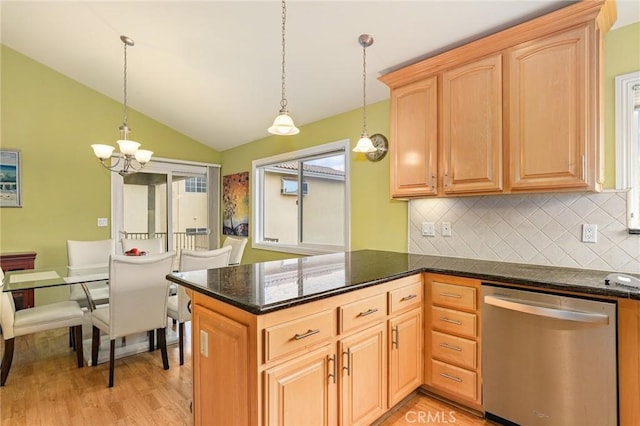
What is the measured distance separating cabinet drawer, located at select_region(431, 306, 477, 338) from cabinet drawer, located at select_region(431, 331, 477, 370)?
0.15 ft

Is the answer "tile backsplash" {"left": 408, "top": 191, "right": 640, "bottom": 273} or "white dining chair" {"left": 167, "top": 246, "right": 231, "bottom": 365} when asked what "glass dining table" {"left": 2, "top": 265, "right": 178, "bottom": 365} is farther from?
"tile backsplash" {"left": 408, "top": 191, "right": 640, "bottom": 273}

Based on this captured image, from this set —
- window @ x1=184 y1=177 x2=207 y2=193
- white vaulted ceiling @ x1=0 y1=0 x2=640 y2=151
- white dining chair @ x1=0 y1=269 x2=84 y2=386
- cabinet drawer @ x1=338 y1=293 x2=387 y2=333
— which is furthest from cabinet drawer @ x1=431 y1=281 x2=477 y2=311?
window @ x1=184 y1=177 x2=207 y2=193

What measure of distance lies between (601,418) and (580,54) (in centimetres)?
197

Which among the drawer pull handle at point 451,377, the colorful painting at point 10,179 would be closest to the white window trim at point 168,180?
the colorful painting at point 10,179

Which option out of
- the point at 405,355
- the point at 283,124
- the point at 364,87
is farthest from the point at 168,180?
the point at 405,355

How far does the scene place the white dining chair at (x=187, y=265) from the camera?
2758 millimetres

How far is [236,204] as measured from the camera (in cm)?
536

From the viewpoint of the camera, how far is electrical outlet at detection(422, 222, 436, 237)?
112 inches

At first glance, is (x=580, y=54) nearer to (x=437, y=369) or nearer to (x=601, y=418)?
(x=601, y=418)

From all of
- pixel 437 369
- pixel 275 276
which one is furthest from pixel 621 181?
pixel 275 276

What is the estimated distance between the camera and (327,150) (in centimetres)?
380

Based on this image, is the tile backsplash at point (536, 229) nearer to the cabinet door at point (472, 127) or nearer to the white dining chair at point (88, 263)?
the cabinet door at point (472, 127)

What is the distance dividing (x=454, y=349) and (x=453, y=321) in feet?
0.61

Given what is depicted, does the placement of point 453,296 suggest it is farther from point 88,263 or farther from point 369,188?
point 88,263
